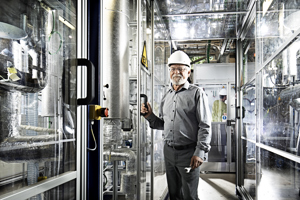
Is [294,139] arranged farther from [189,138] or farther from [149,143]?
[149,143]

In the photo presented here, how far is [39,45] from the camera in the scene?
1.10 m

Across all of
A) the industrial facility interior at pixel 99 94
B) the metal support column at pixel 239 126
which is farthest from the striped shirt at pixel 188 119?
the metal support column at pixel 239 126

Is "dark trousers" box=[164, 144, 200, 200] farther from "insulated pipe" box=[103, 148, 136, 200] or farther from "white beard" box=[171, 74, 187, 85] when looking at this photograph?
"white beard" box=[171, 74, 187, 85]

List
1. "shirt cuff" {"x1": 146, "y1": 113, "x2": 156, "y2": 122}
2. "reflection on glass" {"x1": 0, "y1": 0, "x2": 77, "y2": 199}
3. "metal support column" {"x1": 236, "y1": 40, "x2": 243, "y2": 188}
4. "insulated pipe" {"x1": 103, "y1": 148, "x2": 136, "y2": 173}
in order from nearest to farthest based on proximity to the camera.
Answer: "reflection on glass" {"x1": 0, "y1": 0, "x2": 77, "y2": 199} < "insulated pipe" {"x1": 103, "y1": 148, "x2": 136, "y2": 173} < "shirt cuff" {"x1": 146, "y1": 113, "x2": 156, "y2": 122} < "metal support column" {"x1": 236, "y1": 40, "x2": 243, "y2": 188}

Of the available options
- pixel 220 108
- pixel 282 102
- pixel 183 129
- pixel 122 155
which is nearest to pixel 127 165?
pixel 122 155

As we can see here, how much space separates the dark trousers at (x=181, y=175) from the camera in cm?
290

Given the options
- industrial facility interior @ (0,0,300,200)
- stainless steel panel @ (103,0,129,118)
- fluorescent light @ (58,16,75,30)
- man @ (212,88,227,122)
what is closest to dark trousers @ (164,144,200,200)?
industrial facility interior @ (0,0,300,200)

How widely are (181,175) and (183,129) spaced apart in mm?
458

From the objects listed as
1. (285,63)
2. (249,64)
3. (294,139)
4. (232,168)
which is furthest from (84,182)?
(232,168)

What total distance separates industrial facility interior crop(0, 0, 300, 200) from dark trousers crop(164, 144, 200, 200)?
0.25 m

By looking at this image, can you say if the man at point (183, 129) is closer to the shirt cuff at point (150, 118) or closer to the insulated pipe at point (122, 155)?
the shirt cuff at point (150, 118)

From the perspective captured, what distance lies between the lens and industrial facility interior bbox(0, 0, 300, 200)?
98cm

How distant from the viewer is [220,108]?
6.93 m

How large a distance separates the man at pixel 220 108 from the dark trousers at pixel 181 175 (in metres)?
4.01
